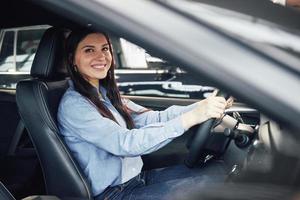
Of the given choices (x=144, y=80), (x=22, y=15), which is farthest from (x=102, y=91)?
(x=144, y=80)

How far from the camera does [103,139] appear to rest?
2.15 meters

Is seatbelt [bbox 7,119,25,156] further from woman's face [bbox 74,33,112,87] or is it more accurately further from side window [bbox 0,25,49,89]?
woman's face [bbox 74,33,112,87]

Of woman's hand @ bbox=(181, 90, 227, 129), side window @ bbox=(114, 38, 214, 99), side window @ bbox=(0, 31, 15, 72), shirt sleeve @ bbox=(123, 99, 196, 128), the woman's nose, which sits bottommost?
side window @ bbox=(0, 31, 15, 72)

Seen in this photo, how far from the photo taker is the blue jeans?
226cm

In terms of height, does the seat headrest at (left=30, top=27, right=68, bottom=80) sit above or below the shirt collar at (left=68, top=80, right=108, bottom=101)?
above

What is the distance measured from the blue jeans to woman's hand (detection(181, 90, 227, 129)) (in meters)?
0.24

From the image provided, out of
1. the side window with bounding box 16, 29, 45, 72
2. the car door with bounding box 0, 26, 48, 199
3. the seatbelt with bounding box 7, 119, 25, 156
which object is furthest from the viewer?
the side window with bounding box 16, 29, 45, 72

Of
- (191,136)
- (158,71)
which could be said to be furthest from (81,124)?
(158,71)

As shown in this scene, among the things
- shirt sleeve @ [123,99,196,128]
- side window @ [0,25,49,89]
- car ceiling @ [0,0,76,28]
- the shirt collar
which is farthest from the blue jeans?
side window @ [0,25,49,89]

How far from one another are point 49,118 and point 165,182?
61 cm

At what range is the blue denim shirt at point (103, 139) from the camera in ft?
6.91

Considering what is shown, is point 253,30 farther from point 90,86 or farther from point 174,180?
point 174,180

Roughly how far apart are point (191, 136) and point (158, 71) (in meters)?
1.71

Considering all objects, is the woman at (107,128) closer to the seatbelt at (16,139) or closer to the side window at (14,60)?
the seatbelt at (16,139)
